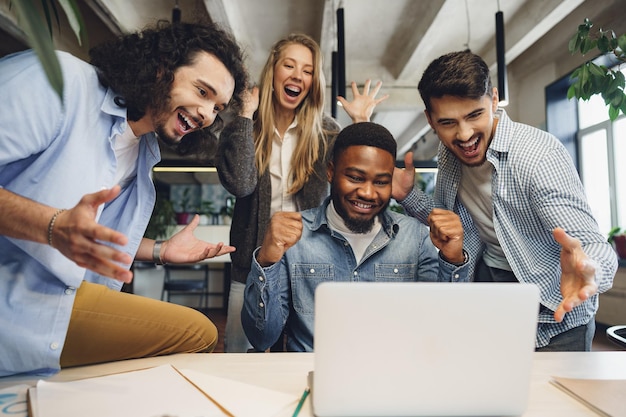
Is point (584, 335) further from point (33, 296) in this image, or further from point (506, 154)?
point (33, 296)

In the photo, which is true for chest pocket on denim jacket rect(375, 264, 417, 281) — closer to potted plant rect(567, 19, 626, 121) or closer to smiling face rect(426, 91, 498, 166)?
smiling face rect(426, 91, 498, 166)

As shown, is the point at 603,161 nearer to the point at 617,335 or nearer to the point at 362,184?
the point at 617,335

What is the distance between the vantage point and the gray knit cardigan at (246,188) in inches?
67.0

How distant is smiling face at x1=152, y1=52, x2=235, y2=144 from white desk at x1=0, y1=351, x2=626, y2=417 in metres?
0.67

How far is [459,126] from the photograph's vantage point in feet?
4.72

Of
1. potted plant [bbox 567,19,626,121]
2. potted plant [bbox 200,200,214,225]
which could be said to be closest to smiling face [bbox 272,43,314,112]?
potted plant [bbox 567,19,626,121]

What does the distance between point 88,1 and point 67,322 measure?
370 cm

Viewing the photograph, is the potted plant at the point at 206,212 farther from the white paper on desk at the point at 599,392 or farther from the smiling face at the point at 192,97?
the white paper on desk at the point at 599,392

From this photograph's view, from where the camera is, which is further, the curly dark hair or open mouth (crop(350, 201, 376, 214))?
open mouth (crop(350, 201, 376, 214))

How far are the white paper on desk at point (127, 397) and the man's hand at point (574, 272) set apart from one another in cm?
71

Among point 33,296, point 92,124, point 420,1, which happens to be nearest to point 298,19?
point 420,1

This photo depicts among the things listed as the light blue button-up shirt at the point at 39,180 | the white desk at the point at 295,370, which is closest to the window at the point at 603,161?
the white desk at the point at 295,370

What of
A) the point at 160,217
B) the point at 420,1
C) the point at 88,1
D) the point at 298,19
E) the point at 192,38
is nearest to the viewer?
the point at 192,38

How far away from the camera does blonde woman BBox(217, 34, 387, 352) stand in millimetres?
1737
